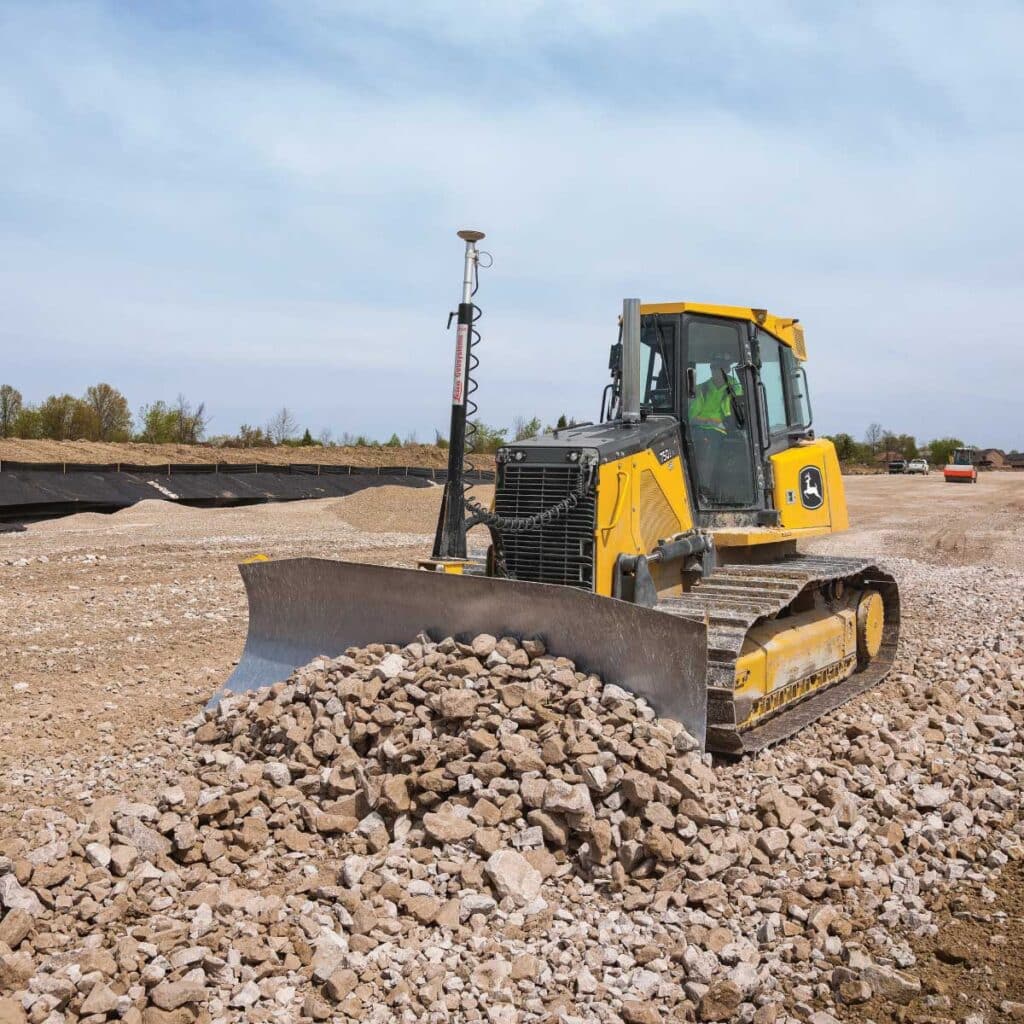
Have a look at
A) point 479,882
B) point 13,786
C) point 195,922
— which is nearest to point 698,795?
point 479,882

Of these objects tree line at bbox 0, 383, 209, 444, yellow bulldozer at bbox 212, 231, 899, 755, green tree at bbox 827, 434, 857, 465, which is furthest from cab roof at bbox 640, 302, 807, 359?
green tree at bbox 827, 434, 857, 465

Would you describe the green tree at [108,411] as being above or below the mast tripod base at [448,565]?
above

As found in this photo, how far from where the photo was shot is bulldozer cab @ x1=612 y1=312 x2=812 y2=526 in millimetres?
6809

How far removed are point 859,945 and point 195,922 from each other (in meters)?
2.48

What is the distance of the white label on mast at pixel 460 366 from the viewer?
6805 millimetres

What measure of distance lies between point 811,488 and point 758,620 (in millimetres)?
1740

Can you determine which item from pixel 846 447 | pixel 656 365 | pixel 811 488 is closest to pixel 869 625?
pixel 811 488

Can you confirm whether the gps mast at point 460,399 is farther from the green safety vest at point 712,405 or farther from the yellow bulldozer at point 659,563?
the green safety vest at point 712,405

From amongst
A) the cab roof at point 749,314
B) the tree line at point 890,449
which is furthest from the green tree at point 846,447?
the cab roof at point 749,314

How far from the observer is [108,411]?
4097 centimetres

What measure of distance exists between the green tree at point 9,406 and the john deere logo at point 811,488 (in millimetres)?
37235

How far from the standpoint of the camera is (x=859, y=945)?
148 inches

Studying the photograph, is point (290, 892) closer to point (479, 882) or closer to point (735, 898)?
point (479, 882)

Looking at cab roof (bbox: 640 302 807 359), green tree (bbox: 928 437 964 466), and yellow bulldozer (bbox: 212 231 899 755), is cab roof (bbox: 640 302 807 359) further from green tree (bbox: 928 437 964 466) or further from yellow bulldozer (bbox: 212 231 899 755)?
green tree (bbox: 928 437 964 466)
